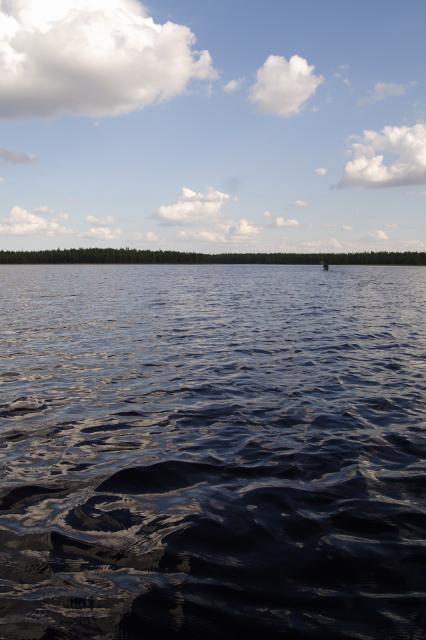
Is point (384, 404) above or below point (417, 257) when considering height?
below

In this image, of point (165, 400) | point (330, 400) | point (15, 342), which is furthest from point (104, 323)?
point (330, 400)

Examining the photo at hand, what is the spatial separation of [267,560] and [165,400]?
672 cm

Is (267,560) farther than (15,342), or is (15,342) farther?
(15,342)

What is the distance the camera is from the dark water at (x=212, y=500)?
172 inches

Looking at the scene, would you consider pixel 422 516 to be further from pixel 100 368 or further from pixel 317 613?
pixel 100 368

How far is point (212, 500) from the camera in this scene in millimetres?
6598

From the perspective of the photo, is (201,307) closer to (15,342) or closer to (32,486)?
(15,342)

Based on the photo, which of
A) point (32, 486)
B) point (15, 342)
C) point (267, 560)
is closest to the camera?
point (267, 560)

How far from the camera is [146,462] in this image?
7914mm

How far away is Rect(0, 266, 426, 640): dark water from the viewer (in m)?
4.38

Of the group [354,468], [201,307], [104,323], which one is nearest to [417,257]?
[201,307]

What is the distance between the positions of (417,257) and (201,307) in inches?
7250

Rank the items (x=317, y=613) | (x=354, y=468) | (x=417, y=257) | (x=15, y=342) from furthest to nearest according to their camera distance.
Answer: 1. (x=417, y=257)
2. (x=15, y=342)
3. (x=354, y=468)
4. (x=317, y=613)

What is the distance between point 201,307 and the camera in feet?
118
